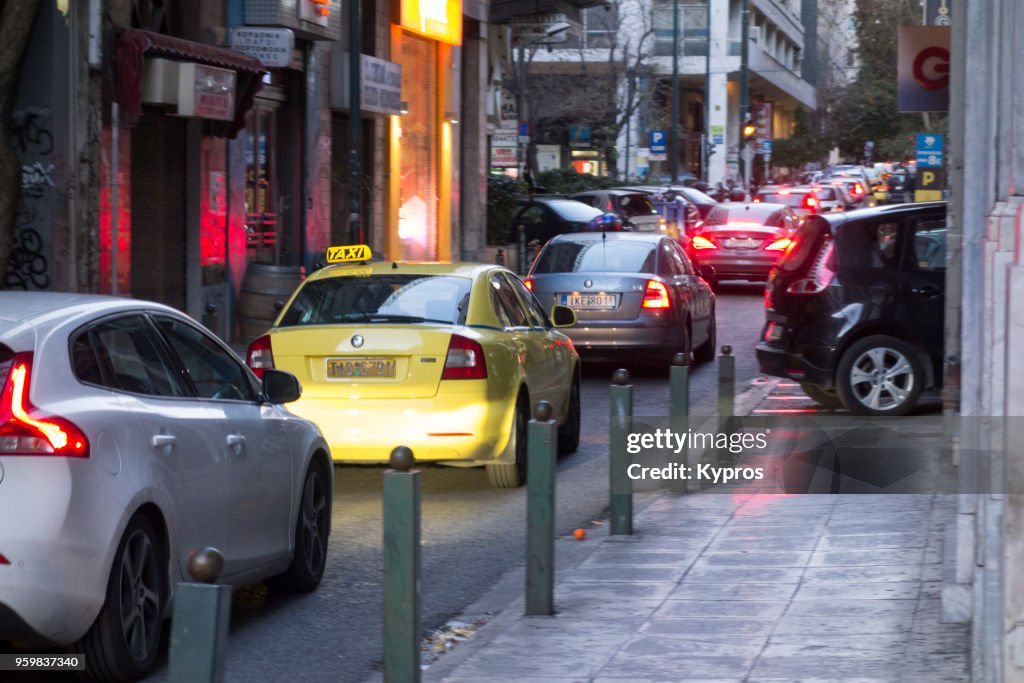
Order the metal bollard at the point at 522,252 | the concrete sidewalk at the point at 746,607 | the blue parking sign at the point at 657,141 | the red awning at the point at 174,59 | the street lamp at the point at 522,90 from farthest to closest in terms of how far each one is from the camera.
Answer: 1. the blue parking sign at the point at 657,141
2. the street lamp at the point at 522,90
3. the metal bollard at the point at 522,252
4. the red awning at the point at 174,59
5. the concrete sidewalk at the point at 746,607

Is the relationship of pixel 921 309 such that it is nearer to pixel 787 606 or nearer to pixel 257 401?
pixel 787 606

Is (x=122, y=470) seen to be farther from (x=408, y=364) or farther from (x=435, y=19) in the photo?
(x=435, y=19)

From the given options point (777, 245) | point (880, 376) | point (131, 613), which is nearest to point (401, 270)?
point (880, 376)

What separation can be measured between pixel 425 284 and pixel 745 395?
6485 mm

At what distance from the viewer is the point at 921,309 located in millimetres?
14406

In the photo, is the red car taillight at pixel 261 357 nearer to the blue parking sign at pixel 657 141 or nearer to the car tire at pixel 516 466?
the car tire at pixel 516 466

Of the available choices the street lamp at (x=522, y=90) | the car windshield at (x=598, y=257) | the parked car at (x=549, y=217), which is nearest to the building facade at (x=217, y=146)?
the parked car at (x=549, y=217)

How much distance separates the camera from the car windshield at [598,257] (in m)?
18.5

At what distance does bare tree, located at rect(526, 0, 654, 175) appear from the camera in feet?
195

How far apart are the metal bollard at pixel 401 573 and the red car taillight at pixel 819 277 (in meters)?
9.29

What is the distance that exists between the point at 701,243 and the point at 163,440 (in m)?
25.6

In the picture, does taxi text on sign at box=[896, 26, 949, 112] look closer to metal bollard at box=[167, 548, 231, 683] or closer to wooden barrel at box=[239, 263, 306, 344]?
wooden barrel at box=[239, 263, 306, 344]

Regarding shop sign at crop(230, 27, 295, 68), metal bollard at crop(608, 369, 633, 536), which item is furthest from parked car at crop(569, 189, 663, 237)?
metal bollard at crop(608, 369, 633, 536)

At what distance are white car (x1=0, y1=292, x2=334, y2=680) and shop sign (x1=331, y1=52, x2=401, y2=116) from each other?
61.8 feet
